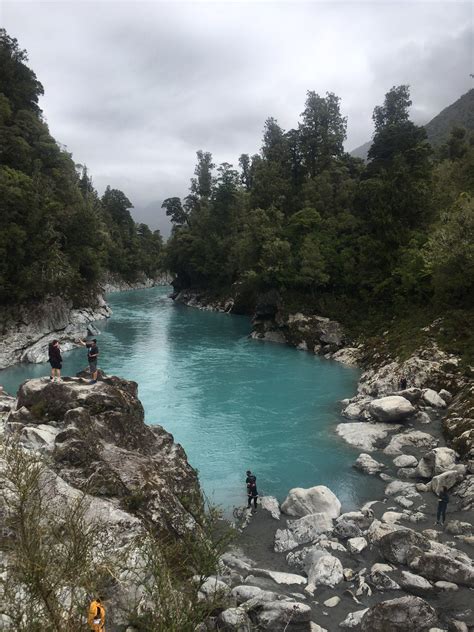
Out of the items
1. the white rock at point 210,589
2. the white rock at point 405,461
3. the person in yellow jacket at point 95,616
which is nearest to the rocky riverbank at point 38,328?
the white rock at point 405,461

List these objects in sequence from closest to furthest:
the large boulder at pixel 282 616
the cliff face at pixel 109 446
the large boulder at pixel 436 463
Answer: the large boulder at pixel 282 616, the cliff face at pixel 109 446, the large boulder at pixel 436 463

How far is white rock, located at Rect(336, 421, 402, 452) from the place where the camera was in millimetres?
23625

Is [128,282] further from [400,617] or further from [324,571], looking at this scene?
[400,617]

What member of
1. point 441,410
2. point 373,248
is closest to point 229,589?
point 441,410

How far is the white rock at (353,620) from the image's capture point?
11594 mm

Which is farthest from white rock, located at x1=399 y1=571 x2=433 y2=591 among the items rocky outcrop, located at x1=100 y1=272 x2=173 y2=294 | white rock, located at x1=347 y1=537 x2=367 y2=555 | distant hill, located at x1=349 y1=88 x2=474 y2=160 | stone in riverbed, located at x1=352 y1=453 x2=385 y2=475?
distant hill, located at x1=349 y1=88 x2=474 y2=160

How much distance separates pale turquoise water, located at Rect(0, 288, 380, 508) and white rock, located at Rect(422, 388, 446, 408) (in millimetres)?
5517

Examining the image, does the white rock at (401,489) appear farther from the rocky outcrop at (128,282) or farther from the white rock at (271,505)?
the rocky outcrop at (128,282)

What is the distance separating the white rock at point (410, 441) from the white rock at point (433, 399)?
395 cm

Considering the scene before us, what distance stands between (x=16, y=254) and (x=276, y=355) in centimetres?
2591

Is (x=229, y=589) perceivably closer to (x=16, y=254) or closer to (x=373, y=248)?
(x=16, y=254)

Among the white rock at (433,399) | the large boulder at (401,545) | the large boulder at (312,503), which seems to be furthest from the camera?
the white rock at (433,399)

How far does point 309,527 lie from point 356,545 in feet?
6.35

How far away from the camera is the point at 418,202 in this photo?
44938mm
